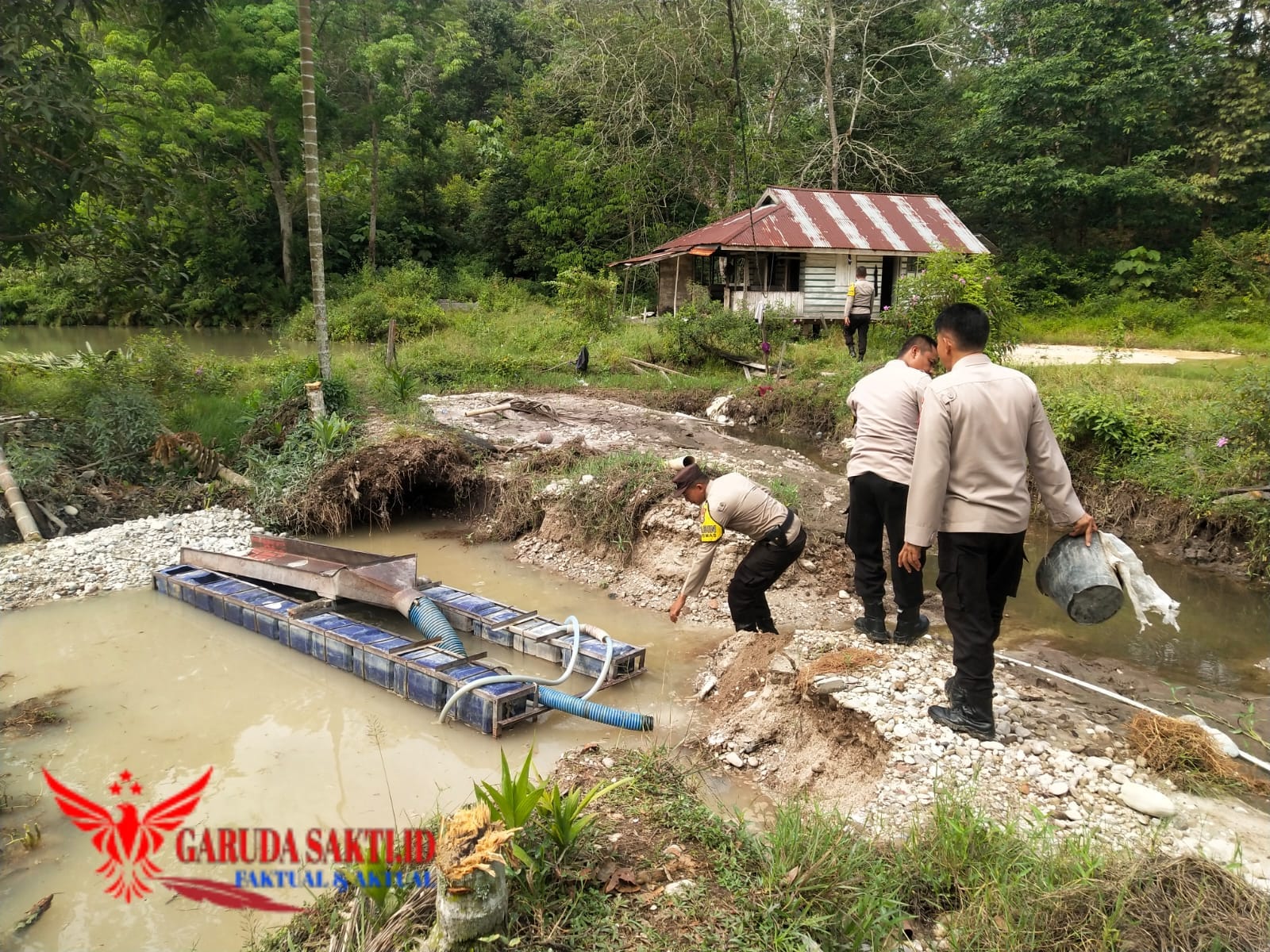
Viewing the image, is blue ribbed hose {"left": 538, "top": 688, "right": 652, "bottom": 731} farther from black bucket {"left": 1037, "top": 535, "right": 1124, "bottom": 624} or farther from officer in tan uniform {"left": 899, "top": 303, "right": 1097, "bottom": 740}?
black bucket {"left": 1037, "top": 535, "right": 1124, "bottom": 624}

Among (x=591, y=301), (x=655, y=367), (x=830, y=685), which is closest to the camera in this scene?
(x=830, y=685)

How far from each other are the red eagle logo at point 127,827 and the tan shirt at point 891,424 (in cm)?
453

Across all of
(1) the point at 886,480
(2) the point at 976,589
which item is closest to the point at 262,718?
(1) the point at 886,480

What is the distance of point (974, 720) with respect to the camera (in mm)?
4035

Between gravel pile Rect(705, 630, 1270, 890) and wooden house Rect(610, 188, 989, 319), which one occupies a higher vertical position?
wooden house Rect(610, 188, 989, 319)

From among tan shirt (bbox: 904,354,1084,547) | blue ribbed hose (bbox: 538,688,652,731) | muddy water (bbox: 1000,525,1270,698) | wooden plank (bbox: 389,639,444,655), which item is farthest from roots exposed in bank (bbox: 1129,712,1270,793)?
wooden plank (bbox: 389,639,444,655)

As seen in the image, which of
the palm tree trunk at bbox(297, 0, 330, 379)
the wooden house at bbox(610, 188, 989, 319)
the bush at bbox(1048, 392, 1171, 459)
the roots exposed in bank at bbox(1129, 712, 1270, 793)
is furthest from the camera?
the wooden house at bbox(610, 188, 989, 319)

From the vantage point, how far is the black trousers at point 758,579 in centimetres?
536

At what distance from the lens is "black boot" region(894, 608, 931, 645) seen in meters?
5.13

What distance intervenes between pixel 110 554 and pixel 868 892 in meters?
8.41

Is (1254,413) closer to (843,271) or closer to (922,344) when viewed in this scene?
(922,344)

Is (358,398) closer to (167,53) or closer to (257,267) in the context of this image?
(167,53)

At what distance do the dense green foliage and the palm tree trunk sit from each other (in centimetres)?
255

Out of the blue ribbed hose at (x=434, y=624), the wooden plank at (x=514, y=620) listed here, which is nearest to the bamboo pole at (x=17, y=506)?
the blue ribbed hose at (x=434, y=624)
